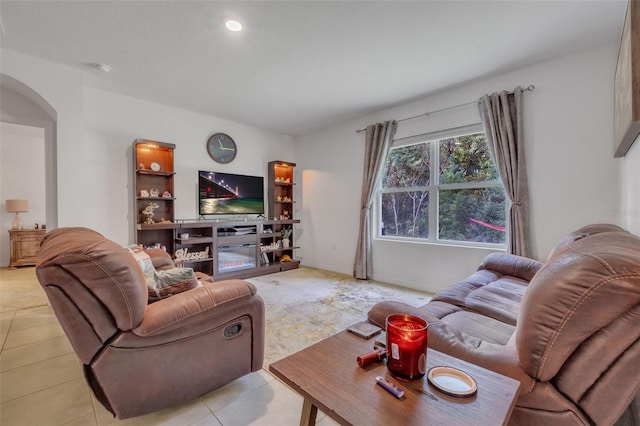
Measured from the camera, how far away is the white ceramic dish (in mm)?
775

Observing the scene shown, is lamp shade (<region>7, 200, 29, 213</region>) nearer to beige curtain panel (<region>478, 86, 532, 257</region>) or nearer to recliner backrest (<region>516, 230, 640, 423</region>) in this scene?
recliner backrest (<region>516, 230, 640, 423</region>)

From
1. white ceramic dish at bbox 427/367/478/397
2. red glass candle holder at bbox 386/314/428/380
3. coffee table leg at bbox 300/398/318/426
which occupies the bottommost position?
coffee table leg at bbox 300/398/318/426

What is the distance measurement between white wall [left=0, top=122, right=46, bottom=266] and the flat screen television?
13.0ft

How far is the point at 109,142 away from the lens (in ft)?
11.6

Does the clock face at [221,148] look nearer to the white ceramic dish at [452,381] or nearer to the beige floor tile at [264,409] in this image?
the beige floor tile at [264,409]

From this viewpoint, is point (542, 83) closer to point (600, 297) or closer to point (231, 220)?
point (600, 297)

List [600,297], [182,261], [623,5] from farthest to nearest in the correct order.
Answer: [182,261] → [623,5] → [600,297]

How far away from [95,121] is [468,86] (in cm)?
458

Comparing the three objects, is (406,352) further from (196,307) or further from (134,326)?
(134,326)

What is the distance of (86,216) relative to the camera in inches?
120

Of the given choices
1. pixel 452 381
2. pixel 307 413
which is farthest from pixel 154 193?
pixel 452 381

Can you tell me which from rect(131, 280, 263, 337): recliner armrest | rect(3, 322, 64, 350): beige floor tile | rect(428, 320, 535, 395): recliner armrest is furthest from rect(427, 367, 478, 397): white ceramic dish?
rect(3, 322, 64, 350): beige floor tile

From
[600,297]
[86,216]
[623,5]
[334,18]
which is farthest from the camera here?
[86,216]

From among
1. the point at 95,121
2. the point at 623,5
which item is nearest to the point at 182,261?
the point at 95,121
